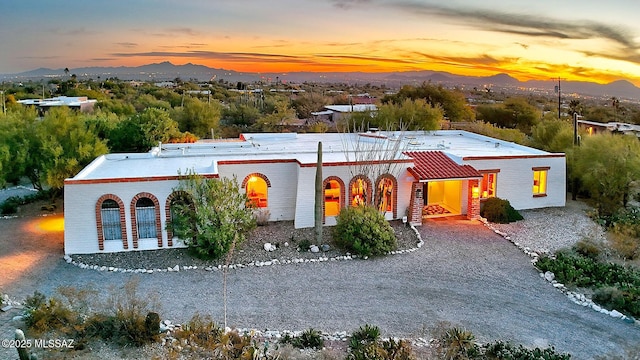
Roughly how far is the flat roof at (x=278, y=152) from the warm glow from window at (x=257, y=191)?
1018mm

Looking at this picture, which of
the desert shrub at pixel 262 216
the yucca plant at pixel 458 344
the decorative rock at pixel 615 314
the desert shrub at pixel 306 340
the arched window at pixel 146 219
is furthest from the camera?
the desert shrub at pixel 262 216

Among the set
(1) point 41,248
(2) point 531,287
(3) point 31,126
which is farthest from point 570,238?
(3) point 31,126

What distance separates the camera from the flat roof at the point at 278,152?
19.9 meters

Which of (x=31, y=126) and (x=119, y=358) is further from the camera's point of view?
(x=31, y=126)

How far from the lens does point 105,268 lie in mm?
16344

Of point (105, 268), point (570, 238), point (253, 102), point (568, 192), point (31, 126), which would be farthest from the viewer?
point (253, 102)

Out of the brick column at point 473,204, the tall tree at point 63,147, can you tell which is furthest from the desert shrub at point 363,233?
the tall tree at point 63,147

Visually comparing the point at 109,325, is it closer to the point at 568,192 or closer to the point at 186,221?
the point at 186,221

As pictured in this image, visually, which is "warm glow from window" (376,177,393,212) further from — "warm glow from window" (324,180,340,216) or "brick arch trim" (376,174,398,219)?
"warm glow from window" (324,180,340,216)

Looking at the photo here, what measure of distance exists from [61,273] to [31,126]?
36.9ft

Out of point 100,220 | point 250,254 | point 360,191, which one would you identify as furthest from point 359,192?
point 100,220

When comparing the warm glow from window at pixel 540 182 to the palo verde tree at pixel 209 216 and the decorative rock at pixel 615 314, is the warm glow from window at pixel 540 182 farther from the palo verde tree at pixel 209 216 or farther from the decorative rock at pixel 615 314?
the palo verde tree at pixel 209 216

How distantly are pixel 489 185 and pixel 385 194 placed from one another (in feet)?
17.3

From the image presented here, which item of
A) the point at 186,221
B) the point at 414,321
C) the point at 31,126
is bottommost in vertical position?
the point at 414,321
